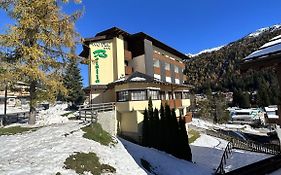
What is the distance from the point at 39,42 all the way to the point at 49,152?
12.3 metres

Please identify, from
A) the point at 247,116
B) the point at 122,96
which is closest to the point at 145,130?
the point at 122,96

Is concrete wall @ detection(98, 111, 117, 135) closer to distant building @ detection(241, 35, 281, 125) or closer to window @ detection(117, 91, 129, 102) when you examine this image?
window @ detection(117, 91, 129, 102)

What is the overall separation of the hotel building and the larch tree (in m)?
3.75

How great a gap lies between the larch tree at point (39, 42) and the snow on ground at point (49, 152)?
482 centimetres

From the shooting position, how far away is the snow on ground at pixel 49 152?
1235 centimetres

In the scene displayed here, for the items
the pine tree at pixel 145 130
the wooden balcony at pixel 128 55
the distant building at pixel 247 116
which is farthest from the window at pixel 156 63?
the distant building at pixel 247 116

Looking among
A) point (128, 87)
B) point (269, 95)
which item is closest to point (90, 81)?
point (128, 87)

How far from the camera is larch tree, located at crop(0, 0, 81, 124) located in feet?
70.3

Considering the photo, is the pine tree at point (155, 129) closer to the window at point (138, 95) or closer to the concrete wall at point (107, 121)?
the window at point (138, 95)

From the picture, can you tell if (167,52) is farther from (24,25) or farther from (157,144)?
(24,25)

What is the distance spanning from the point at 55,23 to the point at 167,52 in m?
27.7

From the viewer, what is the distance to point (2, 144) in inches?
678

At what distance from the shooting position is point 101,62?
35.7 meters

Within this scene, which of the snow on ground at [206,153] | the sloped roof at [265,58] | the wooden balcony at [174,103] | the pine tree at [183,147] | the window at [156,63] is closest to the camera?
the sloped roof at [265,58]
